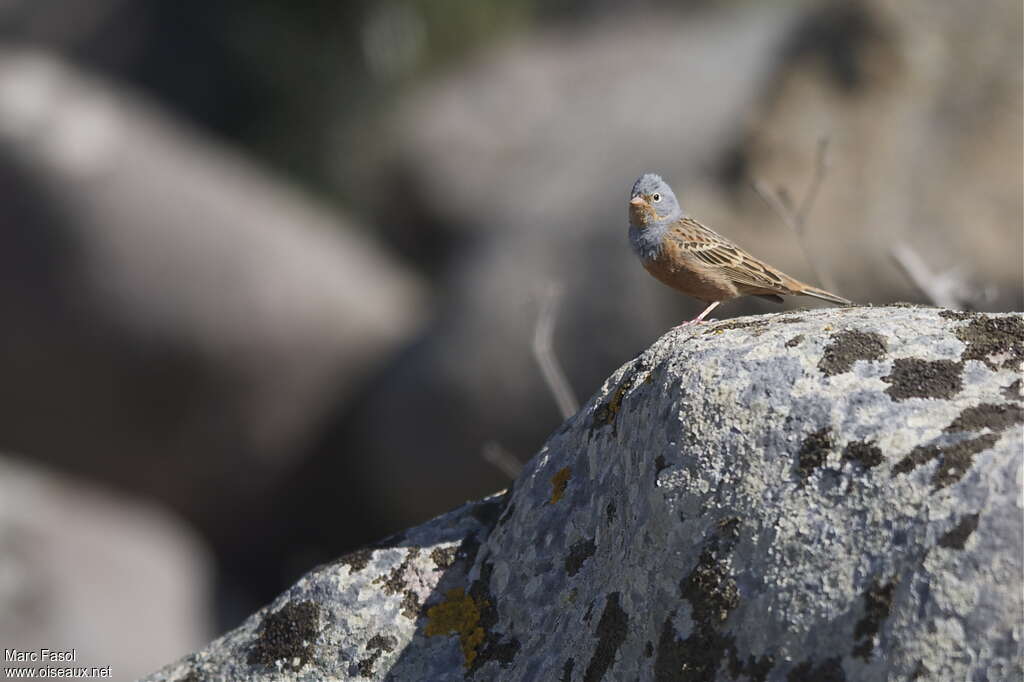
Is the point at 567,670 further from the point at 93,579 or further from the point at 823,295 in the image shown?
the point at 93,579

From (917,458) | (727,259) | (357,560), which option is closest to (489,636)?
(357,560)

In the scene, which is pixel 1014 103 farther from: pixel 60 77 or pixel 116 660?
pixel 60 77

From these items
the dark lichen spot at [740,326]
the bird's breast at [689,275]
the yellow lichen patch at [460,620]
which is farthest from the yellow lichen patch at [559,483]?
the bird's breast at [689,275]

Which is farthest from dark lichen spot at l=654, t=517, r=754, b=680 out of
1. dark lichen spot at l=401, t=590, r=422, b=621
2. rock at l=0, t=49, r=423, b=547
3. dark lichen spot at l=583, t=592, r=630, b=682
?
rock at l=0, t=49, r=423, b=547

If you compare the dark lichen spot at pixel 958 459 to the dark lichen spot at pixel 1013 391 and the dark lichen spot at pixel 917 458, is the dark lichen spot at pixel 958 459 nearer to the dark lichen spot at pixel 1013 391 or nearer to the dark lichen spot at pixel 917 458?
the dark lichen spot at pixel 917 458

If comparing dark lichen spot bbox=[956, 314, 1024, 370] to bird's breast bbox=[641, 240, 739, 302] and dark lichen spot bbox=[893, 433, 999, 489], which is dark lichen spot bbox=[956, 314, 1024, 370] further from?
bird's breast bbox=[641, 240, 739, 302]

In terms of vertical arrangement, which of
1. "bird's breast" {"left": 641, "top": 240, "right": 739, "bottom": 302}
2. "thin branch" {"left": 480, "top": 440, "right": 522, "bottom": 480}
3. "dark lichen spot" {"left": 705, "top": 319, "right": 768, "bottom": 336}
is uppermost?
"bird's breast" {"left": 641, "top": 240, "right": 739, "bottom": 302}
